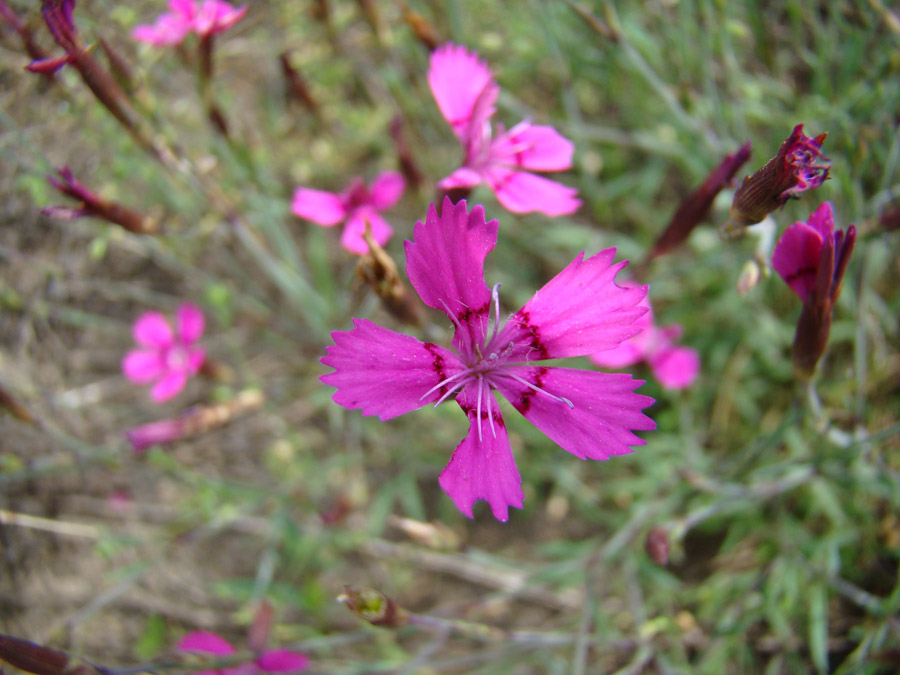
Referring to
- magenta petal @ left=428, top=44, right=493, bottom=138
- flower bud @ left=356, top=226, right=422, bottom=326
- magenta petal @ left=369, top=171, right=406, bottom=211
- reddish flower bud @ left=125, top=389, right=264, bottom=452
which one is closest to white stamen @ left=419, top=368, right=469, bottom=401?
flower bud @ left=356, top=226, right=422, bottom=326

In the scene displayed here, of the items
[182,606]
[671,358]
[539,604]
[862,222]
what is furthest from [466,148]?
[182,606]

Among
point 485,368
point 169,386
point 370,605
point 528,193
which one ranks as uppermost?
point 169,386

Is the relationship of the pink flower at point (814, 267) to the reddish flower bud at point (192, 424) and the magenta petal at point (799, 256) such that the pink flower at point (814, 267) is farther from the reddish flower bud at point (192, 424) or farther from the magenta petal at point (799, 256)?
the reddish flower bud at point (192, 424)

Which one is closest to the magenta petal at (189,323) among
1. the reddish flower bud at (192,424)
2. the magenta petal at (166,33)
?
the reddish flower bud at (192,424)

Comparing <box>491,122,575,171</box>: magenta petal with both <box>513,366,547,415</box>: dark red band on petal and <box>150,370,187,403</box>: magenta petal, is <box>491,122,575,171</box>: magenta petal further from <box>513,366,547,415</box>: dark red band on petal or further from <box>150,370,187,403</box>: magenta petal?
<box>150,370,187,403</box>: magenta petal

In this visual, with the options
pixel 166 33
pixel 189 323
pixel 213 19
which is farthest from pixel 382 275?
pixel 189 323

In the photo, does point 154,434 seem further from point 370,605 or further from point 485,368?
point 485,368

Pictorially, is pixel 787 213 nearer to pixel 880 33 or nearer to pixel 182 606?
pixel 880 33
